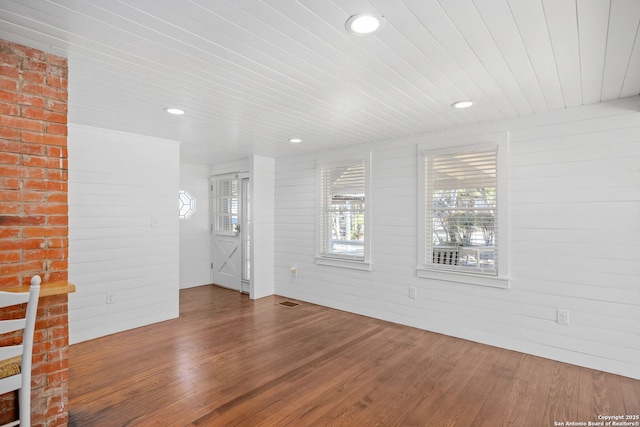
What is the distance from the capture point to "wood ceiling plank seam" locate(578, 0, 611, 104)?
67.1 inches

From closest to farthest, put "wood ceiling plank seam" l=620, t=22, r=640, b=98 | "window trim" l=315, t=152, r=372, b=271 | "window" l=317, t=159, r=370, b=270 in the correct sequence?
"wood ceiling plank seam" l=620, t=22, r=640, b=98
"window trim" l=315, t=152, r=372, b=271
"window" l=317, t=159, r=370, b=270

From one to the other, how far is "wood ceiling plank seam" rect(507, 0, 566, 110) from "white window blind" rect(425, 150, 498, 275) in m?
1.12

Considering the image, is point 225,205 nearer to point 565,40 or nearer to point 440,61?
point 440,61

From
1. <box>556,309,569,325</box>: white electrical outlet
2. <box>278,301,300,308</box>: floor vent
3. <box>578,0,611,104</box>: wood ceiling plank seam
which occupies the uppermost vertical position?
<box>578,0,611,104</box>: wood ceiling plank seam

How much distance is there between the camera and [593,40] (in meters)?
2.00

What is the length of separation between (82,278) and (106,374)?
136 cm

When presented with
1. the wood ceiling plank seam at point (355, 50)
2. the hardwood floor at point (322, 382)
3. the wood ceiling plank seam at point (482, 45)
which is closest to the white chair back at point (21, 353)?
the hardwood floor at point (322, 382)

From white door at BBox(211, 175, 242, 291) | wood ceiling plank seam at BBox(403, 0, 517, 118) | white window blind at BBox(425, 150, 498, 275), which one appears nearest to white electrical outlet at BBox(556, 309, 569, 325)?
white window blind at BBox(425, 150, 498, 275)

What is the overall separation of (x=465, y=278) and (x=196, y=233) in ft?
16.3

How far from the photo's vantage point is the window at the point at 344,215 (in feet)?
15.9

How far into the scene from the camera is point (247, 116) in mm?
3465

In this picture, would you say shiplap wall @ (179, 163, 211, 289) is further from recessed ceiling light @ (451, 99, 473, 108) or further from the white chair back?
recessed ceiling light @ (451, 99, 473, 108)

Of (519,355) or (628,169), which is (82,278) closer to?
(519,355)

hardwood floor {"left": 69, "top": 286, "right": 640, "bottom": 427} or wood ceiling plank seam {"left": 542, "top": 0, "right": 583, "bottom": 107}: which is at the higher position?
wood ceiling plank seam {"left": 542, "top": 0, "right": 583, "bottom": 107}
